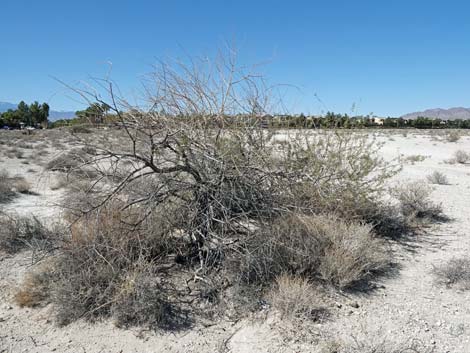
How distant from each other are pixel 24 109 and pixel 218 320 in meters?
62.8

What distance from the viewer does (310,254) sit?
14.5 ft

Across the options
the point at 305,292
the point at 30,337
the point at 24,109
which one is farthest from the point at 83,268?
the point at 24,109

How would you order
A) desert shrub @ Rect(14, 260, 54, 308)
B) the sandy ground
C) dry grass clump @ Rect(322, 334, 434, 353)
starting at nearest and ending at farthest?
1. dry grass clump @ Rect(322, 334, 434, 353)
2. the sandy ground
3. desert shrub @ Rect(14, 260, 54, 308)

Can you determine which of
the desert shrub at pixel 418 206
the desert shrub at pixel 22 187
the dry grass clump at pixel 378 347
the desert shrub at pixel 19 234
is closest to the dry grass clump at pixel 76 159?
the desert shrub at pixel 19 234

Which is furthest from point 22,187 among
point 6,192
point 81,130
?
point 81,130

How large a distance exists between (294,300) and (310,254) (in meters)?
0.91

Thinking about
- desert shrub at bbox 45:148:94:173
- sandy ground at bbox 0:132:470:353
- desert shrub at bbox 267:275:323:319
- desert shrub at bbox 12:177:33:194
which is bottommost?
sandy ground at bbox 0:132:470:353

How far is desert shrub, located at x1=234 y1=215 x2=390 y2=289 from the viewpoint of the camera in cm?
421

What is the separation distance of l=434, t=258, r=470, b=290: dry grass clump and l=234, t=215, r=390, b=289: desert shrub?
26.1 inches

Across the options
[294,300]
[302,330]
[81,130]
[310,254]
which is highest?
[81,130]

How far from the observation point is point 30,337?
10.9ft

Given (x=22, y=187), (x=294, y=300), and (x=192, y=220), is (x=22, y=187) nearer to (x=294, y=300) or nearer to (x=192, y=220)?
(x=192, y=220)

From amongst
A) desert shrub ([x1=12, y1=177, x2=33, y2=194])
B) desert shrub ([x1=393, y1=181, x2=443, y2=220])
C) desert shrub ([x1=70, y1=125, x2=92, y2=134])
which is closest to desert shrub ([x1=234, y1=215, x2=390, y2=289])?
desert shrub ([x1=70, y1=125, x2=92, y2=134])

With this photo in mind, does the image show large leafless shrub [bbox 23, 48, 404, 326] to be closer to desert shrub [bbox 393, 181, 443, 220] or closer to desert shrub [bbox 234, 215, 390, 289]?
desert shrub [bbox 234, 215, 390, 289]
